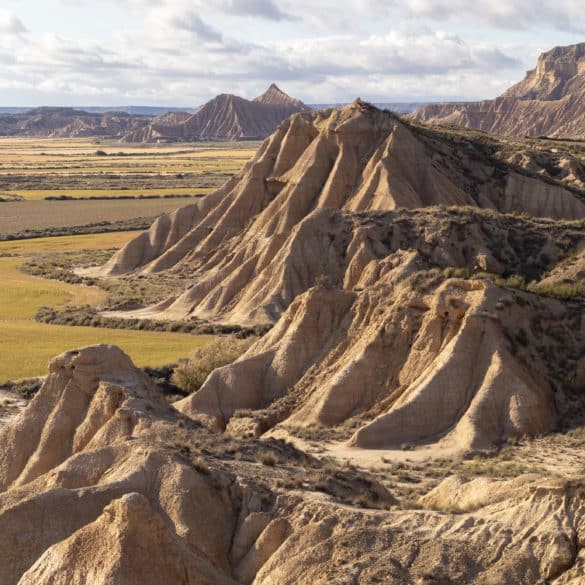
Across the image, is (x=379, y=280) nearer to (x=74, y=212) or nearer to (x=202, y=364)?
(x=202, y=364)

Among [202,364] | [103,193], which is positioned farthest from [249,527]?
[103,193]

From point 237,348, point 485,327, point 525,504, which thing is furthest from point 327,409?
point 525,504

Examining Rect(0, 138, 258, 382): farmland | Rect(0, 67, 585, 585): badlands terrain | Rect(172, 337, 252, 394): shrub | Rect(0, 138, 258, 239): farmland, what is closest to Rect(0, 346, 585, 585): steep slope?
Rect(0, 67, 585, 585): badlands terrain

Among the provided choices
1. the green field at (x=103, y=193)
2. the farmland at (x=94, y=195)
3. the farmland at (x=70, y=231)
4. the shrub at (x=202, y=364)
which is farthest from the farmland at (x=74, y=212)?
the shrub at (x=202, y=364)

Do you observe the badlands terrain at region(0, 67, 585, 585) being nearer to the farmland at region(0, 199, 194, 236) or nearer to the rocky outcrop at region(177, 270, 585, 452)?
the rocky outcrop at region(177, 270, 585, 452)

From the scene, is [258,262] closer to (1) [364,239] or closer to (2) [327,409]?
(1) [364,239]

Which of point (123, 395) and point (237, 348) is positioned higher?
point (123, 395)
